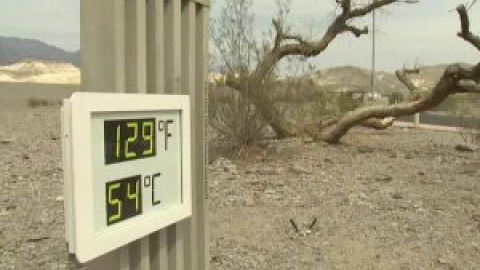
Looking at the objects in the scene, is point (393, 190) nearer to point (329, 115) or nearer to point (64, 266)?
point (64, 266)

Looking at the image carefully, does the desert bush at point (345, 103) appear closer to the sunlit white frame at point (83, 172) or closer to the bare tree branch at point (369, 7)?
the bare tree branch at point (369, 7)

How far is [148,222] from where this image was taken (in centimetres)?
309

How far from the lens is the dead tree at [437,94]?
12.2m

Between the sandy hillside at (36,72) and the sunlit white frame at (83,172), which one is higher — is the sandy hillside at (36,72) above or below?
above

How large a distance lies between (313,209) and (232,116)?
452cm

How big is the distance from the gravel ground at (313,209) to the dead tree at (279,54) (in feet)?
2.09

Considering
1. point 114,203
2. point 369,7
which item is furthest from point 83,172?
point 369,7

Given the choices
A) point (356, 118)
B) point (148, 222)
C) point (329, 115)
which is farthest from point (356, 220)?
point (329, 115)

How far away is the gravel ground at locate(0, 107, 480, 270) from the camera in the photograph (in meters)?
Answer: 6.43

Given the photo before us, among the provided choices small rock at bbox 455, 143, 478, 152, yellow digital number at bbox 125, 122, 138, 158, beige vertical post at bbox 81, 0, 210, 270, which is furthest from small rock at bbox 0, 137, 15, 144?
yellow digital number at bbox 125, 122, 138, 158

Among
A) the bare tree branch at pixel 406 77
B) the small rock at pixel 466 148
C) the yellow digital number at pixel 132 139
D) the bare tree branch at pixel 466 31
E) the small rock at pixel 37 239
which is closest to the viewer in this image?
the yellow digital number at pixel 132 139

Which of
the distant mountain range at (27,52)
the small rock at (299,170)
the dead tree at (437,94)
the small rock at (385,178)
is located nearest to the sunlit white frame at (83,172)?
the small rock at (385,178)

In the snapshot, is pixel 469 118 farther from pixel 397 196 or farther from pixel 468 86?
pixel 397 196

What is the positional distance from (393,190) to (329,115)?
6470 mm
